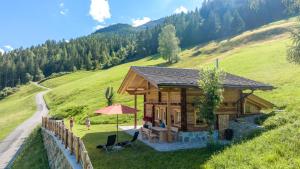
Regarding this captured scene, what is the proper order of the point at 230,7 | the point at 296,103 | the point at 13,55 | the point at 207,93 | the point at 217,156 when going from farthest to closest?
the point at 13,55
the point at 230,7
the point at 296,103
the point at 207,93
the point at 217,156

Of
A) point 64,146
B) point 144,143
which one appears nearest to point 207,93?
point 144,143

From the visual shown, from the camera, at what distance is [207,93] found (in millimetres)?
18141

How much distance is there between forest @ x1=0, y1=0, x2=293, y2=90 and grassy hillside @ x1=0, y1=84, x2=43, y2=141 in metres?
39.7

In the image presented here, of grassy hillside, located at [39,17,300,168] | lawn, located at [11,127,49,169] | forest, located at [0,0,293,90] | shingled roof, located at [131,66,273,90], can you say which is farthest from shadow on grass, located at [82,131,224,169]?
forest, located at [0,0,293,90]

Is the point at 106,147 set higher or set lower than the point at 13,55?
lower

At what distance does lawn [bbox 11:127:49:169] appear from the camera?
2274 cm

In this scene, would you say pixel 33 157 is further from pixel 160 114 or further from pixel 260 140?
pixel 260 140

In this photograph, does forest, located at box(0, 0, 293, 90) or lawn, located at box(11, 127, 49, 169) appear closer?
lawn, located at box(11, 127, 49, 169)

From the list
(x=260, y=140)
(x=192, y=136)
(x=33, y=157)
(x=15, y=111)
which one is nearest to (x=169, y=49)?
(x=15, y=111)

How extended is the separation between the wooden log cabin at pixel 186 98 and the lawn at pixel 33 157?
30.1 feet

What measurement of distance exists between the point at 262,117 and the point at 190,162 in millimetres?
10711

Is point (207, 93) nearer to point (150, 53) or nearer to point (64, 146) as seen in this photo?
point (64, 146)

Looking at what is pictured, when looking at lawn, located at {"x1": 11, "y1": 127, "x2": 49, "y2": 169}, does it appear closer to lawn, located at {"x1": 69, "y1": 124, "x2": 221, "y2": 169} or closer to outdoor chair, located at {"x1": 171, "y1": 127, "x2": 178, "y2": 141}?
lawn, located at {"x1": 69, "y1": 124, "x2": 221, "y2": 169}

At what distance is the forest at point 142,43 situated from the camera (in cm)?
11831
